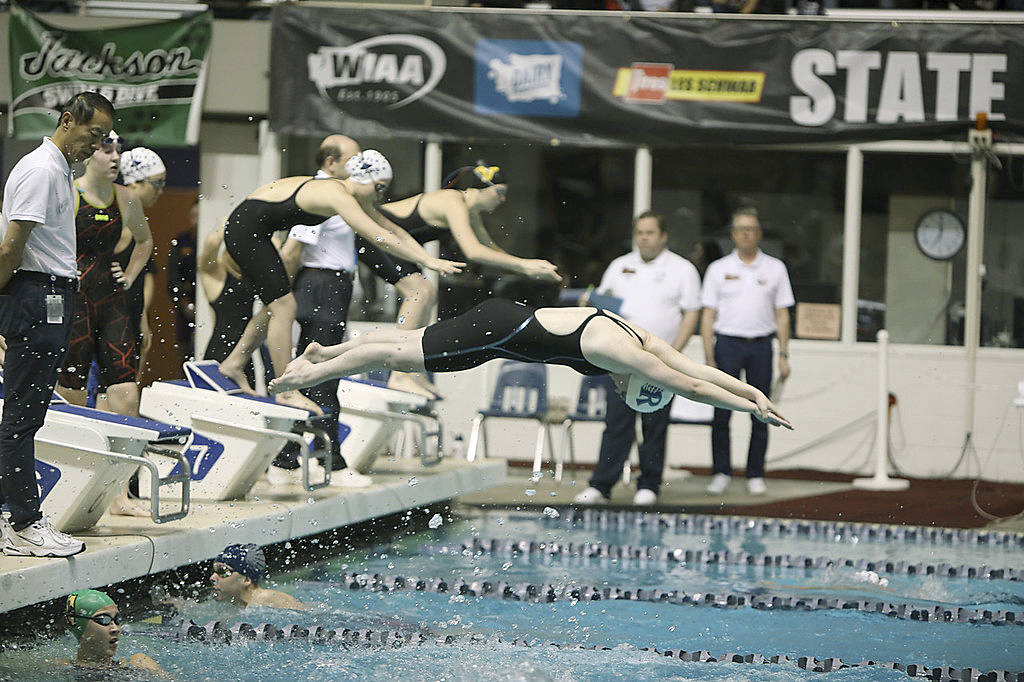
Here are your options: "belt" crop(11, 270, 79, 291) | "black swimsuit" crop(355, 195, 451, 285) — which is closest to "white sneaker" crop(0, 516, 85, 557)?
"belt" crop(11, 270, 79, 291)

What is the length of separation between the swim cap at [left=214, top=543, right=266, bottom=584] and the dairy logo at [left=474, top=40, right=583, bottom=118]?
20.1 feet

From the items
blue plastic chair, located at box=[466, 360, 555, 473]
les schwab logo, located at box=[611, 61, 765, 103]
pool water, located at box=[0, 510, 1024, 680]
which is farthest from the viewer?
les schwab logo, located at box=[611, 61, 765, 103]

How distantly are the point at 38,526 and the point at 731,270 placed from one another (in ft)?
19.6

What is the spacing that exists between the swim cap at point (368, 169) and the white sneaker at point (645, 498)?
3.19 meters

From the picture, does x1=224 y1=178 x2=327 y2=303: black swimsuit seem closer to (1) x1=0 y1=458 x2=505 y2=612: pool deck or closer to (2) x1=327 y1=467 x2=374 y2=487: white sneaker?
(1) x1=0 y1=458 x2=505 y2=612: pool deck

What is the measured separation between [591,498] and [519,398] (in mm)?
1443

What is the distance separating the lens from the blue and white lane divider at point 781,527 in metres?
8.80

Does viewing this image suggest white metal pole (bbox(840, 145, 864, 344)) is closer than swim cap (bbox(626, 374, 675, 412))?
No

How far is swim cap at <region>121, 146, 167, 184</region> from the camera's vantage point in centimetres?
716

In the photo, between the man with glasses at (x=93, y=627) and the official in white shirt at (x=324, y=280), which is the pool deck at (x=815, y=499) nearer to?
the official in white shirt at (x=324, y=280)

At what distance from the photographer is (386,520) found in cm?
893

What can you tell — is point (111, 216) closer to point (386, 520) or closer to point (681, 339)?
point (386, 520)

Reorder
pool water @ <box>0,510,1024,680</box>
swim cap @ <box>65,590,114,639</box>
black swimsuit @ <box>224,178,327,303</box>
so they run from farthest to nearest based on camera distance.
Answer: black swimsuit @ <box>224,178,327,303</box> → pool water @ <box>0,510,1024,680</box> → swim cap @ <box>65,590,114,639</box>

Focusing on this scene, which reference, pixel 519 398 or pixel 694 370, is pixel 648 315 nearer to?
pixel 519 398
